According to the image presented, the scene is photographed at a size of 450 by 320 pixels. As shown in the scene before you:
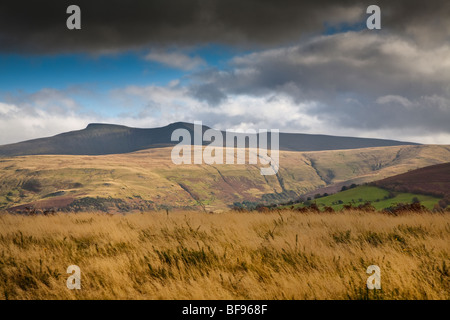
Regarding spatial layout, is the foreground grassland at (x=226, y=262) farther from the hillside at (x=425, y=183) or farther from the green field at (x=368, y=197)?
the hillside at (x=425, y=183)

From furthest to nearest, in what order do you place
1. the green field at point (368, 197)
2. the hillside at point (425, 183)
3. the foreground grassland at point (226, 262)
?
1. the hillside at point (425, 183)
2. the green field at point (368, 197)
3. the foreground grassland at point (226, 262)

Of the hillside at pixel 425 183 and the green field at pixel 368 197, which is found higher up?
the hillside at pixel 425 183

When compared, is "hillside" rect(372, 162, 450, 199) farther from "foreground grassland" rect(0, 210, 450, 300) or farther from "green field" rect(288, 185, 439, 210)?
"foreground grassland" rect(0, 210, 450, 300)

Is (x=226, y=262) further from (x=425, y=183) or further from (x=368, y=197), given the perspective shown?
(x=425, y=183)

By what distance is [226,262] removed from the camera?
7473mm

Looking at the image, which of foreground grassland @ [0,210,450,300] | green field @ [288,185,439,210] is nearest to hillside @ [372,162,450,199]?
green field @ [288,185,439,210]

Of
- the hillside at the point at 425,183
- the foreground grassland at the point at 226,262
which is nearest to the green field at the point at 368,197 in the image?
the hillside at the point at 425,183

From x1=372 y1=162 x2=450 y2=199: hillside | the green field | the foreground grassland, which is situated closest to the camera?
the foreground grassland

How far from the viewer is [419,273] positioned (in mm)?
6320

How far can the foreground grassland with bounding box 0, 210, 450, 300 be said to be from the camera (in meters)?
5.96

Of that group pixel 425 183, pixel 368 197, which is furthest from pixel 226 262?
pixel 425 183

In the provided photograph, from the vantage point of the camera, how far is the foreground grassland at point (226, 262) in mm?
5957
